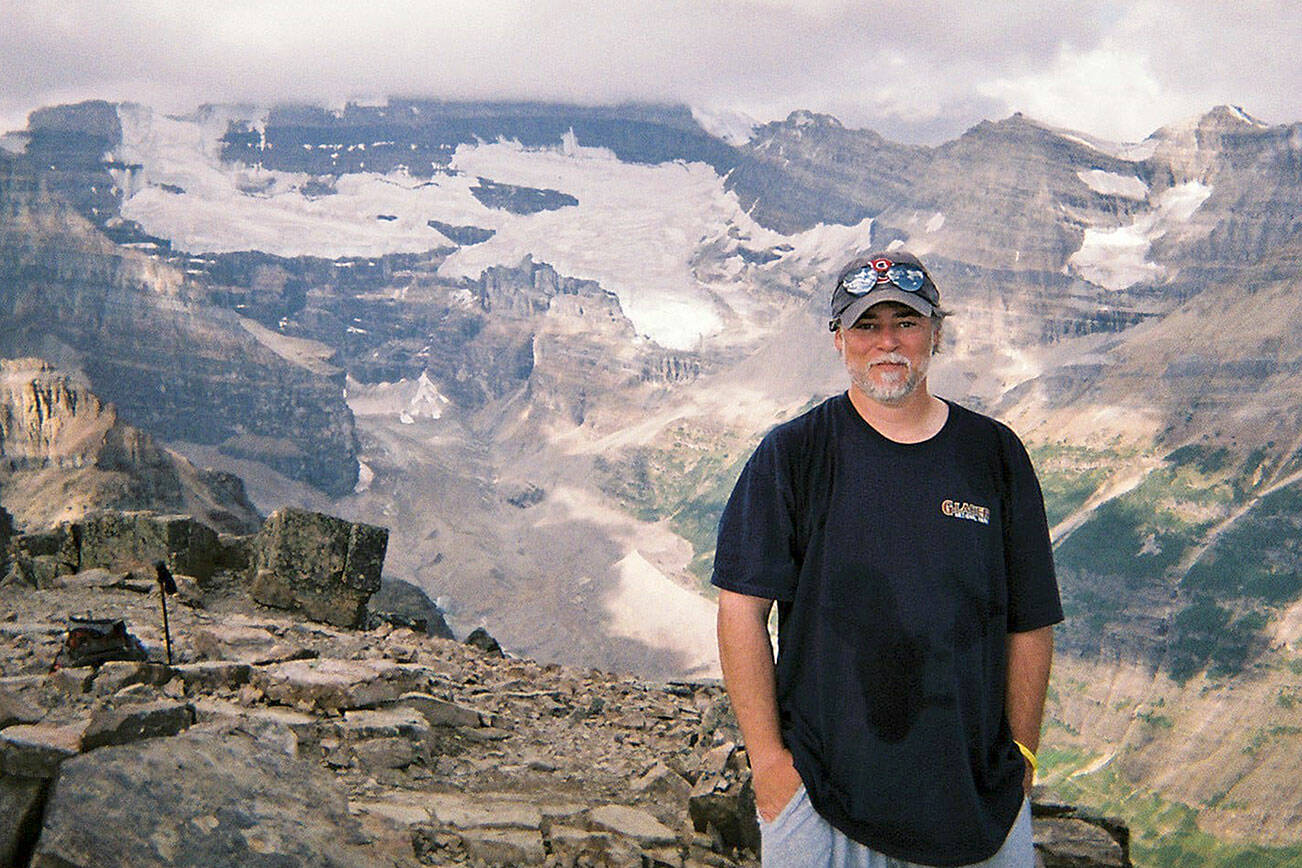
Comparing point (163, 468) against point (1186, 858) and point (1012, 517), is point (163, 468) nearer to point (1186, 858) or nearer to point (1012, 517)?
point (1186, 858)

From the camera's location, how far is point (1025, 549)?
6.03 meters

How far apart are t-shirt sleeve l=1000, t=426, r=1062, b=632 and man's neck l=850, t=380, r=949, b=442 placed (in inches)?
14.6

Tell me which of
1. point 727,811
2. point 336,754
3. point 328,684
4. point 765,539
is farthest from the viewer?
point 328,684

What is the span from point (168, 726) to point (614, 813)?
4.13m

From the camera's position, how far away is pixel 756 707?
578 centimetres

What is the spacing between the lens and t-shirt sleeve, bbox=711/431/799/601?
5.73 meters

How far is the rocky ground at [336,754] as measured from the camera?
6.84m

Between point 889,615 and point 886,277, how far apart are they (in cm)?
167

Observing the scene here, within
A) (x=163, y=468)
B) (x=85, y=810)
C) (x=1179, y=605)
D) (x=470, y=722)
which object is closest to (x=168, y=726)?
(x=85, y=810)

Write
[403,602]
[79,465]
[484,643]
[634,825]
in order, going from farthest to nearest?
[79,465] < [403,602] < [484,643] < [634,825]

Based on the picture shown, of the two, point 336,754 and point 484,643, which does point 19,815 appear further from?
point 484,643

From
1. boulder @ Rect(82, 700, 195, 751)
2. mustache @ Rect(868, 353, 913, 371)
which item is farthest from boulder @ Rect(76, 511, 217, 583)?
mustache @ Rect(868, 353, 913, 371)

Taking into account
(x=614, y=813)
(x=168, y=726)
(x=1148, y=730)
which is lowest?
(x=1148, y=730)

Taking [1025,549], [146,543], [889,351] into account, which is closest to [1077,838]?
[1025,549]
